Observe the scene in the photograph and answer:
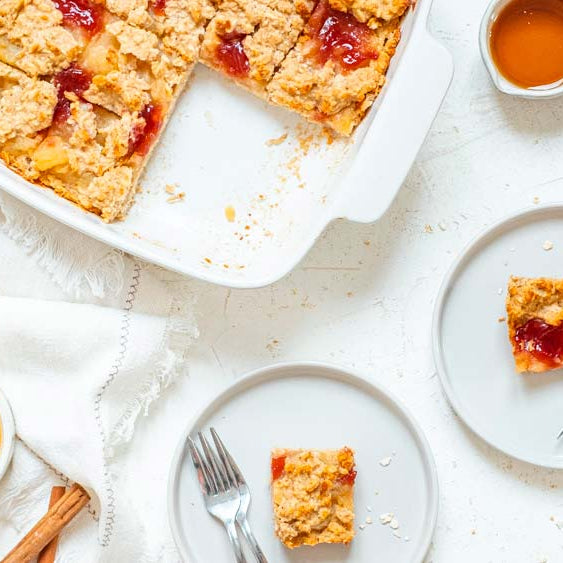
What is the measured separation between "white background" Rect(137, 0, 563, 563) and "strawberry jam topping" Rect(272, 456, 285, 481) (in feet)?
0.96

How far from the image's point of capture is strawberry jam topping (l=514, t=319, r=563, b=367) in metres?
2.21

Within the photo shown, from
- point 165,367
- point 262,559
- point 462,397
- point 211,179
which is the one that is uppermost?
point 211,179

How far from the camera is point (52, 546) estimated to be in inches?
94.9

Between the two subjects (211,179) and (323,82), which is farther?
(211,179)

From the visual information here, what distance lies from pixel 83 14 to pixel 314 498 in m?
1.29

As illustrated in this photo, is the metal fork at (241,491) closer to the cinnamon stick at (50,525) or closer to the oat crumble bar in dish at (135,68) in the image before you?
the cinnamon stick at (50,525)

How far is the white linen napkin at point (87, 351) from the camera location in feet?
7.65

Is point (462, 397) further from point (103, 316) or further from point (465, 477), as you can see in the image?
point (103, 316)

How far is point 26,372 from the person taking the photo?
2.37m

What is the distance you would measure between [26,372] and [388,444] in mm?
924

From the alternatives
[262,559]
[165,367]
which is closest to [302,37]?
[165,367]

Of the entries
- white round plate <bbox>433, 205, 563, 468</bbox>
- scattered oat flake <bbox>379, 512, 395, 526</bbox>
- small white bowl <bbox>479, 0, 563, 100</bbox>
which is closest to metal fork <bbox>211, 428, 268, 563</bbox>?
scattered oat flake <bbox>379, 512, 395, 526</bbox>

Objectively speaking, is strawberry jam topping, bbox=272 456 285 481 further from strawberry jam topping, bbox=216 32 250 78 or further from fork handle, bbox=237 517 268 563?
strawberry jam topping, bbox=216 32 250 78

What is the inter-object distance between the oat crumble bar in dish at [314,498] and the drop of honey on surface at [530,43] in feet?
3.28
